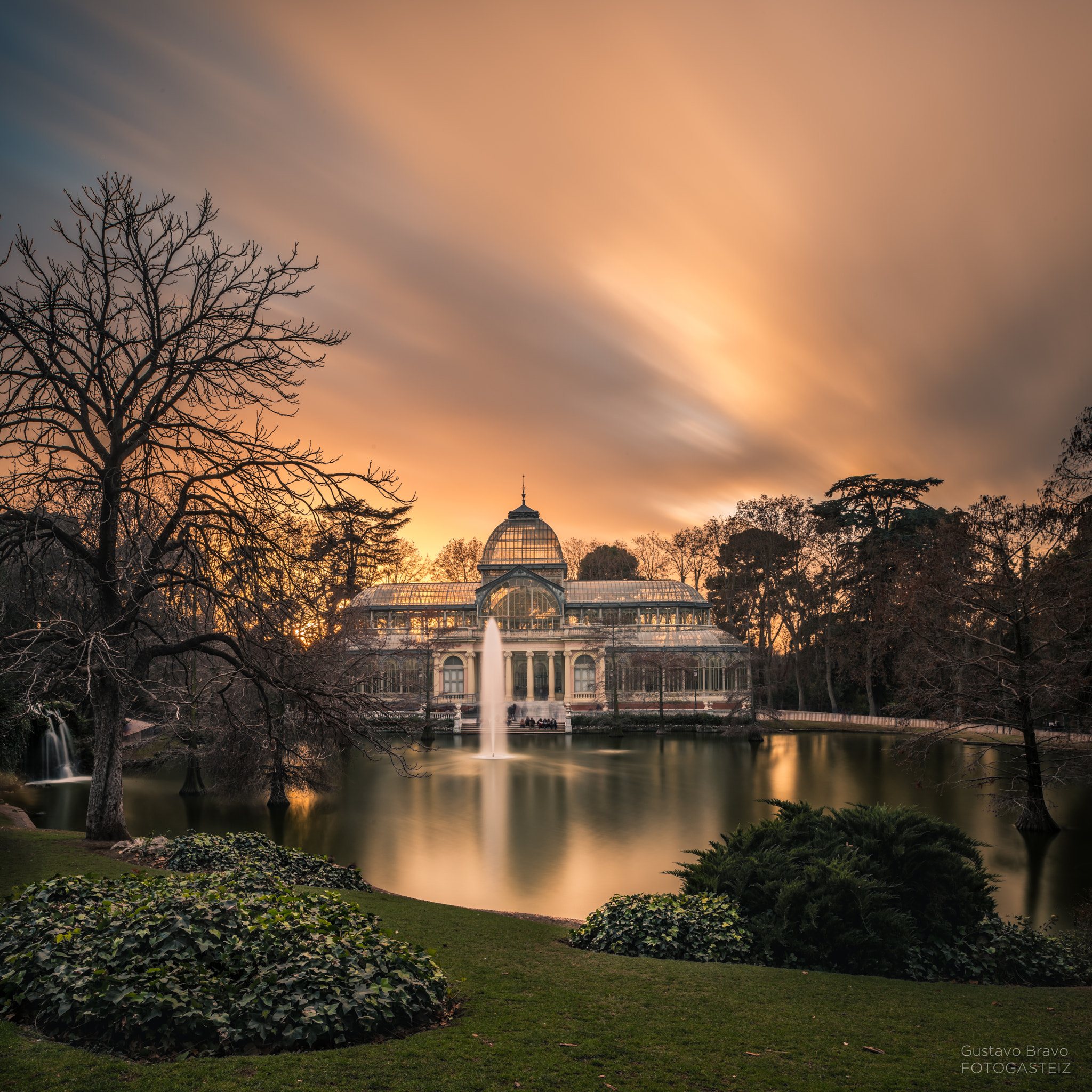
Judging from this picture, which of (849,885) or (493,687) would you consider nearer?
(849,885)

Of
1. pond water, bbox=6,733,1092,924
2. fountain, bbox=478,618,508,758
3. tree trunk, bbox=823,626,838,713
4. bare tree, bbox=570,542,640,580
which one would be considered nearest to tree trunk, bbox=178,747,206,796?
pond water, bbox=6,733,1092,924

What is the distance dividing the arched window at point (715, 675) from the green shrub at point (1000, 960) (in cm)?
4175

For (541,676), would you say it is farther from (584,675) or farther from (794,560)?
(794,560)

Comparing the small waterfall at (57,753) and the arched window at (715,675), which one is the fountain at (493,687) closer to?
the arched window at (715,675)

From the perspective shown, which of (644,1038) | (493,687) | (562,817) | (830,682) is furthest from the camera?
(830,682)

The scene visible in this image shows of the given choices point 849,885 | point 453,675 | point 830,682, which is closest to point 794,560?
point 830,682

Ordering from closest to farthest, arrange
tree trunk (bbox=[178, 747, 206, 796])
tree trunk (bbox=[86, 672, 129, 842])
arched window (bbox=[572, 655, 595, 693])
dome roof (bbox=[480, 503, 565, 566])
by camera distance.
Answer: tree trunk (bbox=[86, 672, 129, 842])
tree trunk (bbox=[178, 747, 206, 796])
arched window (bbox=[572, 655, 595, 693])
dome roof (bbox=[480, 503, 565, 566])

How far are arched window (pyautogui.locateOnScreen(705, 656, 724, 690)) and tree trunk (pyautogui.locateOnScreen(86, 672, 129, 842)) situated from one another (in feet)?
139

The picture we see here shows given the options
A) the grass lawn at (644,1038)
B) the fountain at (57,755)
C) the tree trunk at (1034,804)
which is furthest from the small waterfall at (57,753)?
the tree trunk at (1034,804)

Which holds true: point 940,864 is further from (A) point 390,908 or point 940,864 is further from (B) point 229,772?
(B) point 229,772

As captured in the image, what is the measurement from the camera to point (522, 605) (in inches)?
2227

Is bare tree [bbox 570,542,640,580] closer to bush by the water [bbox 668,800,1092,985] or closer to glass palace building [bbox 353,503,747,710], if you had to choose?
glass palace building [bbox 353,503,747,710]

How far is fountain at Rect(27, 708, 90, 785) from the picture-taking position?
28078 mm

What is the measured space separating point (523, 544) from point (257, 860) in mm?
51078
